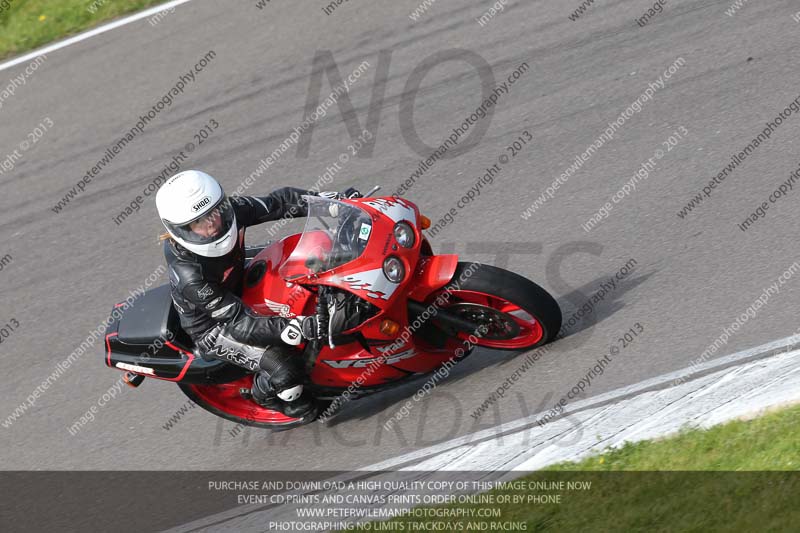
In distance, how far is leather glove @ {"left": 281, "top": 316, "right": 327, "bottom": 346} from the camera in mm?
5863

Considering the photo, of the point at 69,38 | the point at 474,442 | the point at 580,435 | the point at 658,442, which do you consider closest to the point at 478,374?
the point at 474,442

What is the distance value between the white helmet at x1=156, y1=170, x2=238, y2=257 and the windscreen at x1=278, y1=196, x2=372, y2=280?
467 millimetres

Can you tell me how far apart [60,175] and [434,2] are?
4.60m

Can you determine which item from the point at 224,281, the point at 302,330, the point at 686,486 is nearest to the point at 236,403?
the point at 224,281

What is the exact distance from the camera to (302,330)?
5.90 m

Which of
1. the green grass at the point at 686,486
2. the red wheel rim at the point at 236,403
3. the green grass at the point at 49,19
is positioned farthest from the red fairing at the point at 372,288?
the green grass at the point at 49,19

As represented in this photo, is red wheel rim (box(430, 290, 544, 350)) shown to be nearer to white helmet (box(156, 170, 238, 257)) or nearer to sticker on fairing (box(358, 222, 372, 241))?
sticker on fairing (box(358, 222, 372, 241))

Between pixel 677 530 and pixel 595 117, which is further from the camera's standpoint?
pixel 595 117

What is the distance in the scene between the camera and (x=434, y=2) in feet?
35.2

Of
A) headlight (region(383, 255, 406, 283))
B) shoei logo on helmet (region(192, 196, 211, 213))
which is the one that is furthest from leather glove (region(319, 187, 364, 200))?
shoei logo on helmet (region(192, 196, 211, 213))

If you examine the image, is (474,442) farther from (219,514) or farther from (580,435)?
(219,514)

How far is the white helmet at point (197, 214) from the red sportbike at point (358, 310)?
0.49 m

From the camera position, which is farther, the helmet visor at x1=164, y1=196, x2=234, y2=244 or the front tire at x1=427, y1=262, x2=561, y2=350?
the front tire at x1=427, y1=262, x2=561, y2=350

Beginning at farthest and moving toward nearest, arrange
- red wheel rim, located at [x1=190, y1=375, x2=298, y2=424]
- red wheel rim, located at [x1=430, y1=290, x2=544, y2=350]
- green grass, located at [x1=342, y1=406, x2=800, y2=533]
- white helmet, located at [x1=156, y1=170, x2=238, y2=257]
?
red wheel rim, located at [x1=190, y1=375, x2=298, y2=424] < red wheel rim, located at [x1=430, y1=290, x2=544, y2=350] < white helmet, located at [x1=156, y1=170, x2=238, y2=257] < green grass, located at [x1=342, y1=406, x2=800, y2=533]
